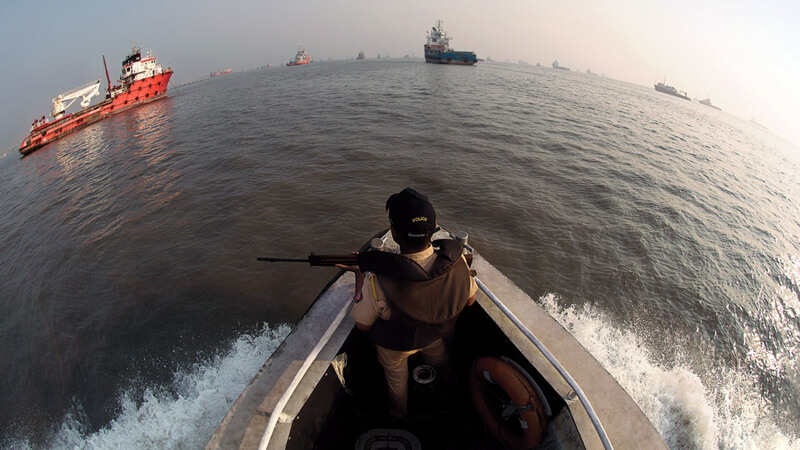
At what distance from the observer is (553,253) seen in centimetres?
780

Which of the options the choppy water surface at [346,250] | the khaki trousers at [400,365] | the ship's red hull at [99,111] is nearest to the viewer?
the khaki trousers at [400,365]

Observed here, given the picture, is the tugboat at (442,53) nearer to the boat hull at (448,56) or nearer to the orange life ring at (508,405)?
the boat hull at (448,56)

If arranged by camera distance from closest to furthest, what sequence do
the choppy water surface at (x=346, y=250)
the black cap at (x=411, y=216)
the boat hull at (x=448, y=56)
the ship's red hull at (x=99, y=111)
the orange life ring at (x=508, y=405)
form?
the black cap at (x=411, y=216)
the orange life ring at (x=508, y=405)
the choppy water surface at (x=346, y=250)
the ship's red hull at (x=99, y=111)
the boat hull at (x=448, y=56)

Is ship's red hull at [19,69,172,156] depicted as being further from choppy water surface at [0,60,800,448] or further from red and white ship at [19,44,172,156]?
choppy water surface at [0,60,800,448]

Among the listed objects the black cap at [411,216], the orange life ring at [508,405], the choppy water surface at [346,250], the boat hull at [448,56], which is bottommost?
the choppy water surface at [346,250]

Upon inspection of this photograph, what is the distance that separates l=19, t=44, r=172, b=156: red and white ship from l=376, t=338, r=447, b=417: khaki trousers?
48.7 metres

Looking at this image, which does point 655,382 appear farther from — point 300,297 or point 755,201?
point 755,201

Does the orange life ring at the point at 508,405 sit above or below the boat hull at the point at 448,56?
below

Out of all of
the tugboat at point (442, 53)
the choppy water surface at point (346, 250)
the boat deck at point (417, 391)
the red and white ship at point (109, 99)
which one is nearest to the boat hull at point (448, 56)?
the tugboat at point (442, 53)

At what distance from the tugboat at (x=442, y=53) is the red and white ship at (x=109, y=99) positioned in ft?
202

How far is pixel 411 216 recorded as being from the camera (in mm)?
1994

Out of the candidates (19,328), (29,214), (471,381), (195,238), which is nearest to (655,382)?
(471,381)

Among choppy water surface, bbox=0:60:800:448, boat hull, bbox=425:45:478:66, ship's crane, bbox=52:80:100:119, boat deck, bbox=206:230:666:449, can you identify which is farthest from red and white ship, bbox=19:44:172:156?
boat hull, bbox=425:45:478:66

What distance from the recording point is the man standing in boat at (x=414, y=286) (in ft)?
6.61
